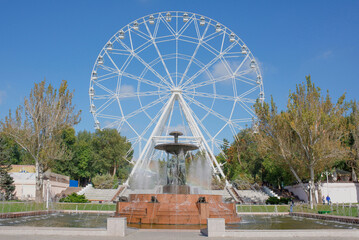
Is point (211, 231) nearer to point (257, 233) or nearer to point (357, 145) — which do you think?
point (257, 233)

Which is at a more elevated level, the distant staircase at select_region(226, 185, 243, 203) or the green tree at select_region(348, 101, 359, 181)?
the green tree at select_region(348, 101, 359, 181)

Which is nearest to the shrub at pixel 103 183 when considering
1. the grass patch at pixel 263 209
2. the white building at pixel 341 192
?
the grass patch at pixel 263 209

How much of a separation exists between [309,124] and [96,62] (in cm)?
2265

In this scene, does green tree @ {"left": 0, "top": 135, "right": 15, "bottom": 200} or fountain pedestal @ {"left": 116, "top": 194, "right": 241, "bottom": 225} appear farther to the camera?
green tree @ {"left": 0, "top": 135, "right": 15, "bottom": 200}

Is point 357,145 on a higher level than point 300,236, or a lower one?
higher

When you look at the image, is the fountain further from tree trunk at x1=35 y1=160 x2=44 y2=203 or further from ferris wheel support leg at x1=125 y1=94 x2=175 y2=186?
ferris wheel support leg at x1=125 y1=94 x2=175 y2=186

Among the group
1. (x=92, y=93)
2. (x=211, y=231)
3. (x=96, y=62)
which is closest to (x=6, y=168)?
(x=92, y=93)

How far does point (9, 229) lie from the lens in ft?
30.4

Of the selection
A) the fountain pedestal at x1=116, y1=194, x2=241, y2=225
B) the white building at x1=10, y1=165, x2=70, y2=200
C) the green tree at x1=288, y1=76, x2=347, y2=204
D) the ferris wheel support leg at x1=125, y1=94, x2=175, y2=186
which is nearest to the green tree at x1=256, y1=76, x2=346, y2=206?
the green tree at x1=288, y1=76, x2=347, y2=204

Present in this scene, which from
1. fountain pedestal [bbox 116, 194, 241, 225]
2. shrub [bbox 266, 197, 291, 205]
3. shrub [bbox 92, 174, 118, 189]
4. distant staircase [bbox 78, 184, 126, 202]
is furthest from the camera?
shrub [bbox 92, 174, 118, 189]

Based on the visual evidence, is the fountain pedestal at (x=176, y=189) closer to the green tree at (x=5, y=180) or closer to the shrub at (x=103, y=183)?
the green tree at (x=5, y=180)

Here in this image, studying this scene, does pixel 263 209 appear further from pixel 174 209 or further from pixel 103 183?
pixel 103 183

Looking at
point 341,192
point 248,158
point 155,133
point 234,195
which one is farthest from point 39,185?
point 248,158

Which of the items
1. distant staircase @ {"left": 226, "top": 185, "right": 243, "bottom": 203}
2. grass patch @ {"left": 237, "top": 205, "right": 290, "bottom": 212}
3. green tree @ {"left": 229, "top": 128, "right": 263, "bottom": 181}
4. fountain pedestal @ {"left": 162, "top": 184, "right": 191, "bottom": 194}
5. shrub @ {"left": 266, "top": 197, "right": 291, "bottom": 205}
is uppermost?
green tree @ {"left": 229, "top": 128, "right": 263, "bottom": 181}
